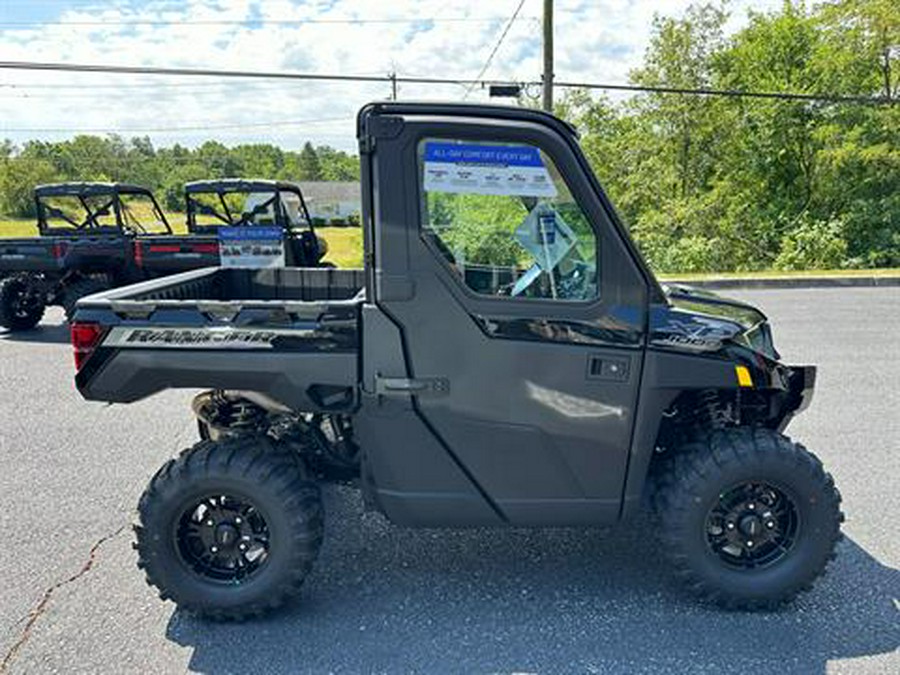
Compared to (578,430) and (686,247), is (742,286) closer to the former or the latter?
(686,247)

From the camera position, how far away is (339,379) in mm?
2605

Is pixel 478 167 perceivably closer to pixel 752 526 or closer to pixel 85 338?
pixel 85 338

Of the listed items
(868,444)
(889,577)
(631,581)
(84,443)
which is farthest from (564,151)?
(84,443)

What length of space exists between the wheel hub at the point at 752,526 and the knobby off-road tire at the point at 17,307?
10144 millimetres

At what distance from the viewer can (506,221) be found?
8.39 ft

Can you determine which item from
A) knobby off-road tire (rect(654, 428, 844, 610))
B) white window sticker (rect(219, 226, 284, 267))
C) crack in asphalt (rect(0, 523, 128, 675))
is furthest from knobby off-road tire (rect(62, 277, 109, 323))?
knobby off-road tire (rect(654, 428, 844, 610))

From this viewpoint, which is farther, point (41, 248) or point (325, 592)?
point (41, 248)

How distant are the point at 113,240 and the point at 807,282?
521 inches

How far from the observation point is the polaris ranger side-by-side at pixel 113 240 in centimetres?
931

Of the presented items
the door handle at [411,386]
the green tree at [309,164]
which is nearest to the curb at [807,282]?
the door handle at [411,386]

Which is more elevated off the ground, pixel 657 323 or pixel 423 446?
pixel 657 323

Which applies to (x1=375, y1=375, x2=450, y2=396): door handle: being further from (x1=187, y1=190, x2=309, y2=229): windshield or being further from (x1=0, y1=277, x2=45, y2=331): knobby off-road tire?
(x1=0, y1=277, x2=45, y2=331): knobby off-road tire

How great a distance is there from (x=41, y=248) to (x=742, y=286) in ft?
42.2

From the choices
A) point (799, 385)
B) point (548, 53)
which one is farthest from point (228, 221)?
point (799, 385)
